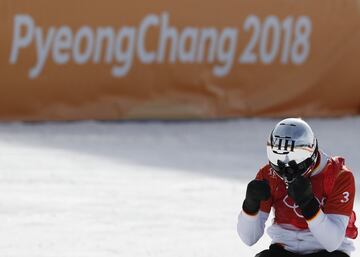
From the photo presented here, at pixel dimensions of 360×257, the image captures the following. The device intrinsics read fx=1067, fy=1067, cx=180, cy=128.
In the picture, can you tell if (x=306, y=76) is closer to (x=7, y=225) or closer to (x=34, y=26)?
(x=34, y=26)

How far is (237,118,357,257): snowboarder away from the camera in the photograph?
4.04 meters

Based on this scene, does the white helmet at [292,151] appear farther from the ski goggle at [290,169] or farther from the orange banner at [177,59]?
the orange banner at [177,59]

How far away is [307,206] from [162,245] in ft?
6.49

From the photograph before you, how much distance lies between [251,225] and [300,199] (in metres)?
0.31

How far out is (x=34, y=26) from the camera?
33.2 ft

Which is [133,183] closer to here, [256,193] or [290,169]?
[256,193]

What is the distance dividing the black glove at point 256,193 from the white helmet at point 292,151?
3.4 inches

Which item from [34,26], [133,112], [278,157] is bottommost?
[133,112]

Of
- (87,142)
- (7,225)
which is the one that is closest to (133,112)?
(87,142)

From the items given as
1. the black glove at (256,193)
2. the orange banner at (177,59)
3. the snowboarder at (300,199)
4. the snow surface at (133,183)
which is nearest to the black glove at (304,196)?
the snowboarder at (300,199)

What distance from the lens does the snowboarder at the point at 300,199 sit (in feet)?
13.3

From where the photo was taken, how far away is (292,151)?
13.3ft

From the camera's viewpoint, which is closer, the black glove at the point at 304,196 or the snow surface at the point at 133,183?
the black glove at the point at 304,196

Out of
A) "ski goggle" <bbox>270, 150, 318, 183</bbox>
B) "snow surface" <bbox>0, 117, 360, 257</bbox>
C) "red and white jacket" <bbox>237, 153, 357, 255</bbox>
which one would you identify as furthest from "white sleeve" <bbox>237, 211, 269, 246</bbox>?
"snow surface" <bbox>0, 117, 360, 257</bbox>
